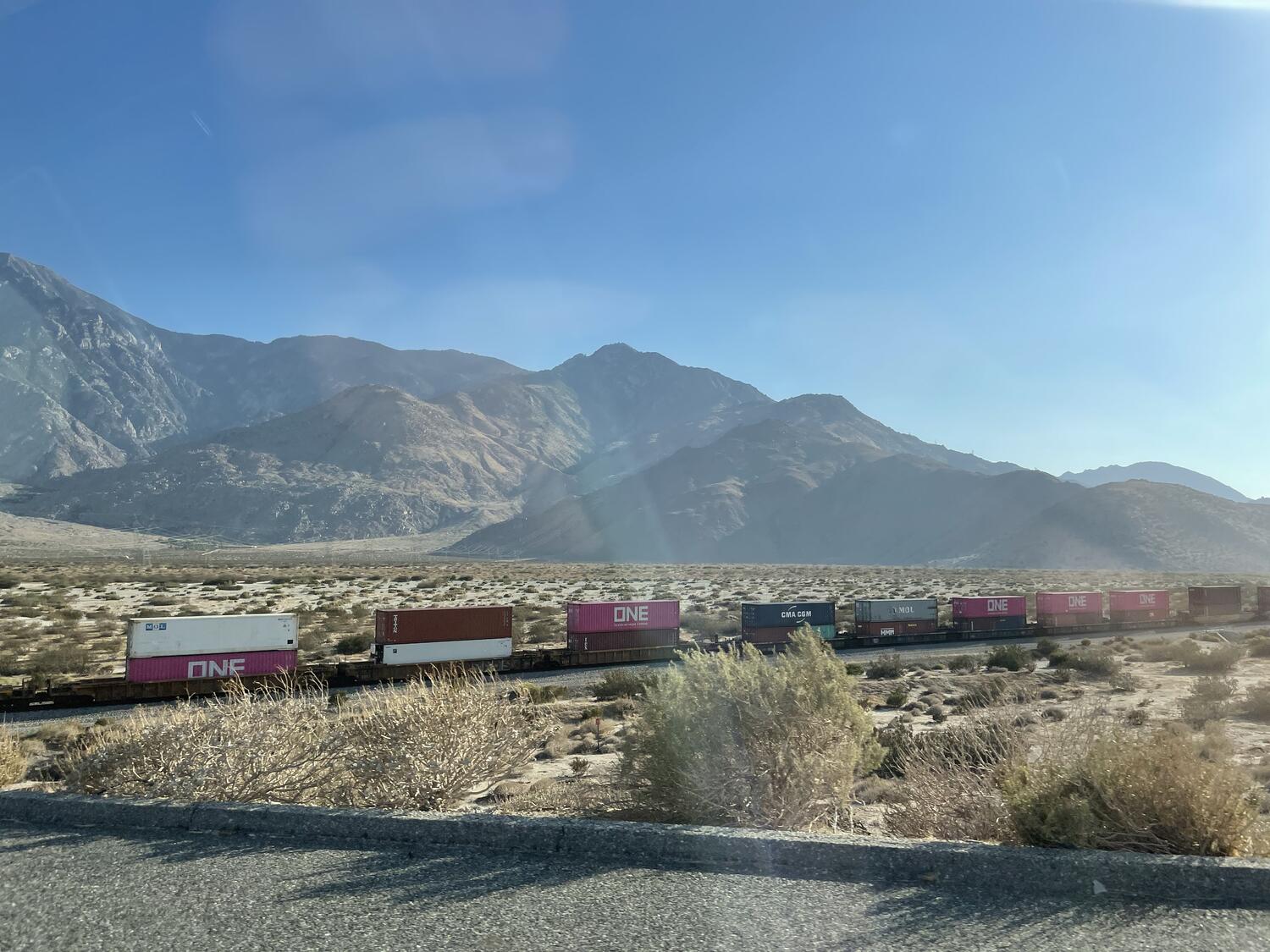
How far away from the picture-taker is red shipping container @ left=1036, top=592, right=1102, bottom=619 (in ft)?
156

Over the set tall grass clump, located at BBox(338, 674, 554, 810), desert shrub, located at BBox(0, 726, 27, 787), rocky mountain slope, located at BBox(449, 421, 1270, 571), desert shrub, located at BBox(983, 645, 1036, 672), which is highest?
rocky mountain slope, located at BBox(449, 421, 1270, 571)

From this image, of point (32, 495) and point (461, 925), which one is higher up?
point (32, 495)

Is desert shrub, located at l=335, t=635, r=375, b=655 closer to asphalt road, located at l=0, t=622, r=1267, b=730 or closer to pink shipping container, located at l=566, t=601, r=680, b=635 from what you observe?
asphalt road, located at l=0, t=622, r=1267, b=730

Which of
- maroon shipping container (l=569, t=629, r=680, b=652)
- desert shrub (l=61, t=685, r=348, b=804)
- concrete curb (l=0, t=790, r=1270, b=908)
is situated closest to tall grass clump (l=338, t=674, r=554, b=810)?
desert shrub (l=61, t=685, r=348, b=804)

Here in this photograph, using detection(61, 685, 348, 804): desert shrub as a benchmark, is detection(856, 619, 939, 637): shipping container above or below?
below

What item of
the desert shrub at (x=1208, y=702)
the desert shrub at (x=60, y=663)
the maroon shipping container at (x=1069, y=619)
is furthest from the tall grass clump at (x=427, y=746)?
the maroon shipping container at (x=1069, y=619)

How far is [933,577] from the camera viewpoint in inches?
3797

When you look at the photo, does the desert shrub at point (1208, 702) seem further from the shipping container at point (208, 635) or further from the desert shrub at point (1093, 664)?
the shipping container at point (208, 635)

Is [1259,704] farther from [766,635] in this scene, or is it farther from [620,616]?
[620,616]

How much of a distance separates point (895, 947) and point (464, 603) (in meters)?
48.5

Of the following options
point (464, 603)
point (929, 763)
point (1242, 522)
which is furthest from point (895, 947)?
point (1242, 522)

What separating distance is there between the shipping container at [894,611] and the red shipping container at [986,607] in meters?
2.10

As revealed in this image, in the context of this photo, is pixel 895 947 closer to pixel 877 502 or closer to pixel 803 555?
pixel 803 555

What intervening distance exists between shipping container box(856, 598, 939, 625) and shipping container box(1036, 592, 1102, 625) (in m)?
8.13
